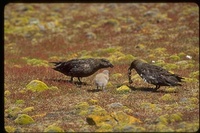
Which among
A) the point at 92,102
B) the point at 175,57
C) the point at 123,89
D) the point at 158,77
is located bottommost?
the point at 175,57

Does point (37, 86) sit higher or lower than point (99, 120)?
lower

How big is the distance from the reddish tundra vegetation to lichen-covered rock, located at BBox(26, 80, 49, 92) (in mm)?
48

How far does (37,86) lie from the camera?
21.8 meters

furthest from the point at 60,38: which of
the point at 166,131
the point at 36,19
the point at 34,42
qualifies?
the point at 166,131

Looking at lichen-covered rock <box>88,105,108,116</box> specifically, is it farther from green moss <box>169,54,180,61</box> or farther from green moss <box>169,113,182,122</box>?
green moss <box>169,54,180,61</box>

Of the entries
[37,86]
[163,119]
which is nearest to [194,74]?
[37,86]

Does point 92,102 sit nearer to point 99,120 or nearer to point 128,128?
point 99,120

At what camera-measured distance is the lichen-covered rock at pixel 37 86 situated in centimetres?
2153

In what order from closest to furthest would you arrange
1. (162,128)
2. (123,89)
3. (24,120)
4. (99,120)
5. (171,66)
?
(162,128) < (99,120) < (24,120) < (123,89) < (171,66)

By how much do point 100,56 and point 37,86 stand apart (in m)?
11.0

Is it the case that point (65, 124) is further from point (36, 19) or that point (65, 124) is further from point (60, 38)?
point (36, 19)

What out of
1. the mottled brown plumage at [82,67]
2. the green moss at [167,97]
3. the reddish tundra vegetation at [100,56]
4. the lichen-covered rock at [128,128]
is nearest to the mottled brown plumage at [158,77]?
the reddish tundra vegetation at [100,56]

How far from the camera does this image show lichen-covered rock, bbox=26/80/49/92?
2153 centimetres

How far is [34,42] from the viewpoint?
38562 millimetres
